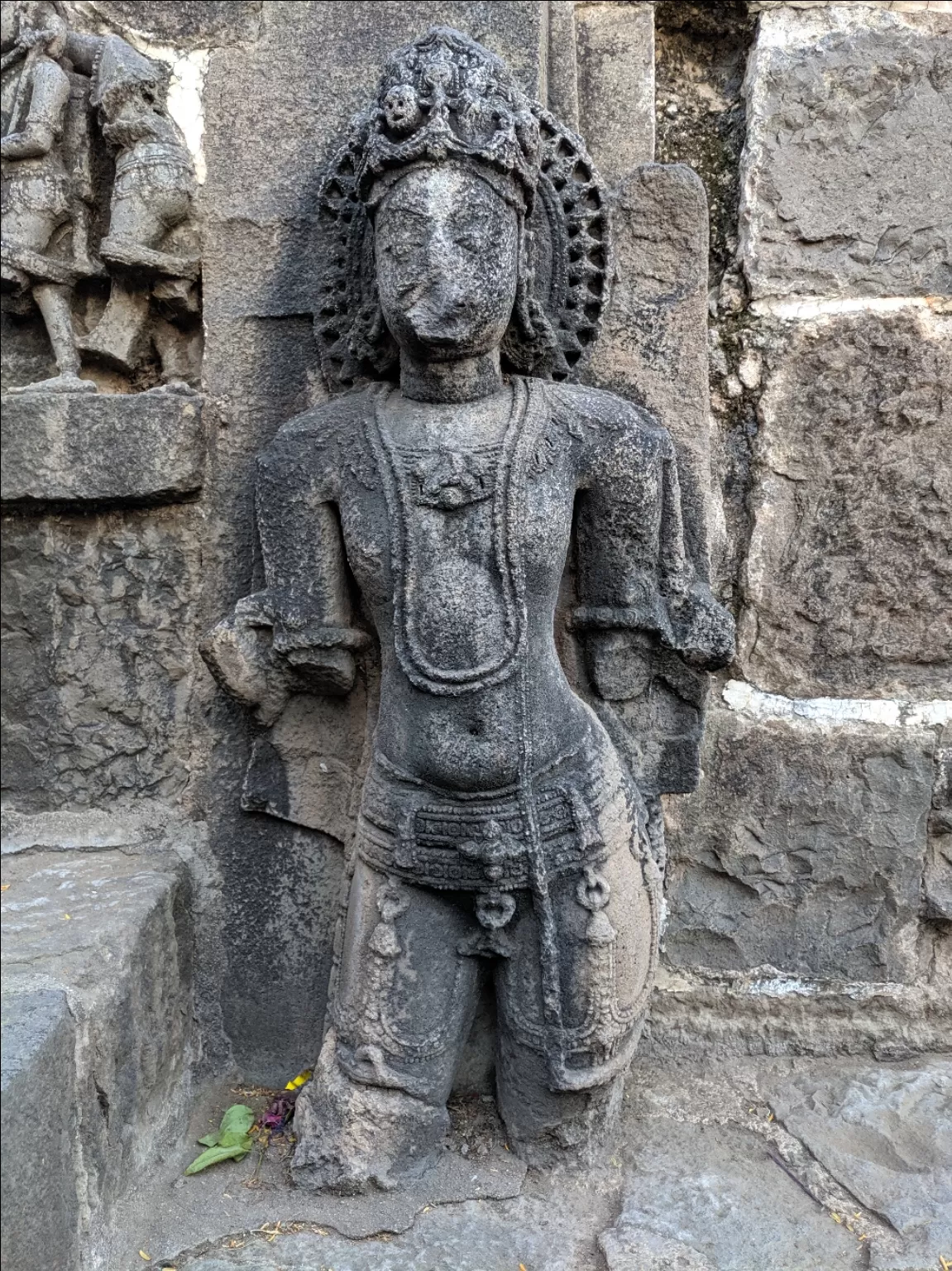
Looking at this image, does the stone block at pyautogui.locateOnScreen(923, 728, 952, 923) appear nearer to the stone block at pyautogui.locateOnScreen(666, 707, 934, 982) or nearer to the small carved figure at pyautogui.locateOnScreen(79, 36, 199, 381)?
the stone block at pyautogui.locateOnScreen(666, 707, 934, 982)

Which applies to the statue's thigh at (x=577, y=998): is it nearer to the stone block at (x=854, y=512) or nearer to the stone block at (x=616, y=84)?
the stone block at (x=854, y=512)

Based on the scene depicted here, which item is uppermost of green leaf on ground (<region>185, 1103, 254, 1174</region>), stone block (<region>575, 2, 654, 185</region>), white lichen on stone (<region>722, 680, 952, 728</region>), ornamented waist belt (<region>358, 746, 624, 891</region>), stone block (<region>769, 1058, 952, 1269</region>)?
stone block (<region>575, 2, 654, 185</region>)

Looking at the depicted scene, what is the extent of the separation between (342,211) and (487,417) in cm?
47

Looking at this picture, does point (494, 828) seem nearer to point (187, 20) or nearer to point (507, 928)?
point (507, 928)

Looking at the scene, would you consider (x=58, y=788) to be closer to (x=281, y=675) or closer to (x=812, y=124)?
(x=281, y=675)

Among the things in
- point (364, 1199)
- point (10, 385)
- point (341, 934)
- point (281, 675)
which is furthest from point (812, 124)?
point (364, 1199)

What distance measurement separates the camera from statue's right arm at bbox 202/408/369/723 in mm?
1686

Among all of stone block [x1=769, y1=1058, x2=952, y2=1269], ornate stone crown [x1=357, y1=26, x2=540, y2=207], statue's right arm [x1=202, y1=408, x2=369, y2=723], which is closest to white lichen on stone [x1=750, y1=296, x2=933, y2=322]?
ornate stone crown [x1=357, y1=26, x2=540, y2=207]

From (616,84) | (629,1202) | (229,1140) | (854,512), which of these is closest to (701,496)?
(854,512)

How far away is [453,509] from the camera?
62.2 inches

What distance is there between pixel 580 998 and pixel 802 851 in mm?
731

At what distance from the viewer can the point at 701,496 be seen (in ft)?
5.99

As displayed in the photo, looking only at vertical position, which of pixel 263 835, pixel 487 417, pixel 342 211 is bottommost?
pixel 263 835

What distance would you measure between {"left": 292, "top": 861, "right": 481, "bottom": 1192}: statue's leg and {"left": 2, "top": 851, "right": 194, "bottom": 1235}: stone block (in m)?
0.30
